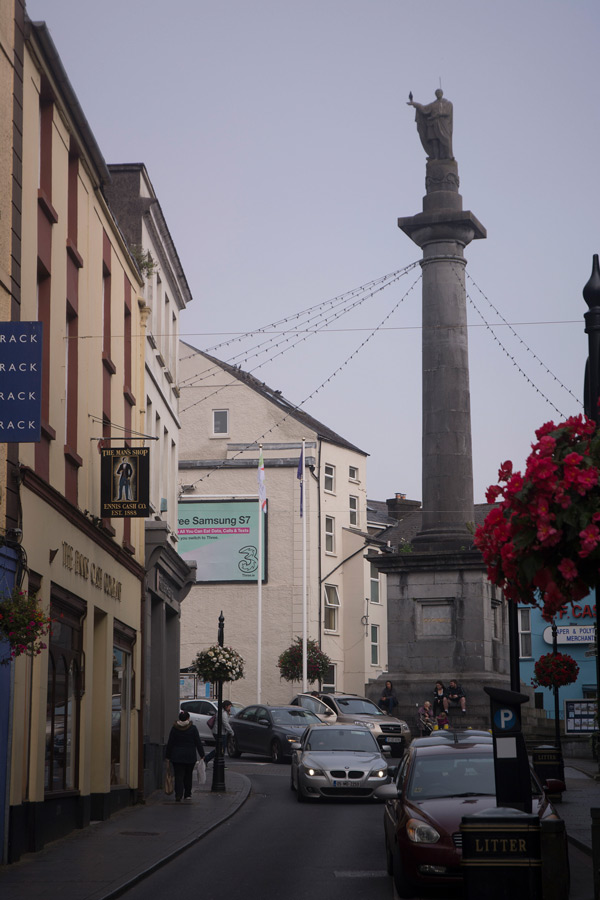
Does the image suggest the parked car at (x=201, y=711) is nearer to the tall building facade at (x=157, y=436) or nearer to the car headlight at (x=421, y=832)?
the tall building facade at (x=157, y=436)

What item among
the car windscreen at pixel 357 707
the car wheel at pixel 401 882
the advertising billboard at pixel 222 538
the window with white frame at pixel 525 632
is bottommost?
the car wheel at pixel 401 882

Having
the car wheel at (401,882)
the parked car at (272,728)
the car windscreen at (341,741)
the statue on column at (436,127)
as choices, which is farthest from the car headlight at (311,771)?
the statue on column at (436,127)

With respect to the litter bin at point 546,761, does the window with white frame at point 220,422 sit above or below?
above

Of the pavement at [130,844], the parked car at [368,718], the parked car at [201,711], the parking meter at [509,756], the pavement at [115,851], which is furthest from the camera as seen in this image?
the parked car at [201,711]

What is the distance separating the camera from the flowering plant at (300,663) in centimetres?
5441

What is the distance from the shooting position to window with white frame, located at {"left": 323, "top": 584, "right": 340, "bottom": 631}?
62.2 metres

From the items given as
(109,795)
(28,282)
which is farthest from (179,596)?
(28,282)

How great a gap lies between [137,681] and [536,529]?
18.4m

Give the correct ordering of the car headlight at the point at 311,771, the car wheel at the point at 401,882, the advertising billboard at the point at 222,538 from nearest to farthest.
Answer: the car wheel at the point at 401,882 < the car headlight at the point at 311,771 < the advertising billboard at the point at 222,538

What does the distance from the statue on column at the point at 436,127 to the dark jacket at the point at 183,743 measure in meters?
21.3

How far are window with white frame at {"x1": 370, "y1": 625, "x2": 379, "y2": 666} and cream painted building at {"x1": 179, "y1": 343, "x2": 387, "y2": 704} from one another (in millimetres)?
78

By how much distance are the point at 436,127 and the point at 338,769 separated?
21928 millimetres

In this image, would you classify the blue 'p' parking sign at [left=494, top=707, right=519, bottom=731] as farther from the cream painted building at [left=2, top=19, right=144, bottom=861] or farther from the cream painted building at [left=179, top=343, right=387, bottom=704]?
the cream painted building at [left=179, top=343, right=387, bottom=704]

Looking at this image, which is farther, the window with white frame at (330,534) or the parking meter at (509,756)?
the window with white frame at (330,534)
